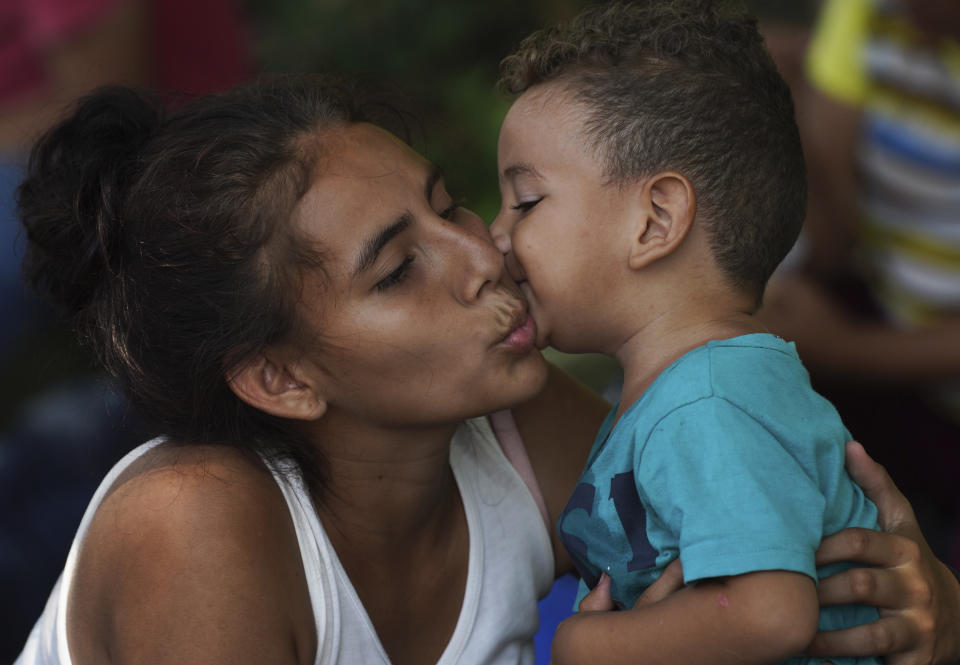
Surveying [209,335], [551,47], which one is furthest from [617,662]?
[551,47]

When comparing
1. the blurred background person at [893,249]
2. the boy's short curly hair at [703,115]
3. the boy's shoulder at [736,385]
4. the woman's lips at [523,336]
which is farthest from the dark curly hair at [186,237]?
the blurred background person at [893,249]

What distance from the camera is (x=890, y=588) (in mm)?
1627

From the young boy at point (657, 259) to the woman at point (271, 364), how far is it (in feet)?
0.36

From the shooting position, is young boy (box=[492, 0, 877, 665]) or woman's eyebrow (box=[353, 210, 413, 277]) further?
woman's eyebrow (box=[353, 210, 413, 277])

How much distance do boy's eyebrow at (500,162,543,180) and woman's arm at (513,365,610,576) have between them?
47cm

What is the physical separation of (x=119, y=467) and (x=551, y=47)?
0.95m

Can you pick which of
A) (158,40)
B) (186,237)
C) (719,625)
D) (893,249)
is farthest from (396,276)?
(158,40)

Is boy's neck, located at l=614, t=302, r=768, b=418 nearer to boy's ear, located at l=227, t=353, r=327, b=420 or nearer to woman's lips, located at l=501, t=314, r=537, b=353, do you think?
woman's lips, located at l=501, t=314, r=537, b=353

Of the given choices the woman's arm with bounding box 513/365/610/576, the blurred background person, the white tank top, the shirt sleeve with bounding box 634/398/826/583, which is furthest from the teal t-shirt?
the blurred background person

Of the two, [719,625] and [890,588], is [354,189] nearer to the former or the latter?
[719,625]

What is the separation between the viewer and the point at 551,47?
6.10 ft

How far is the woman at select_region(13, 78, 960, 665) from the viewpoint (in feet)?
5.31

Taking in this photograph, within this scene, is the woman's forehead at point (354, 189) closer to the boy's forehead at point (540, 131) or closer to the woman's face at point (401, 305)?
the woman's face at point (401, 305)

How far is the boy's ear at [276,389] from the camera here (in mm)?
1761
